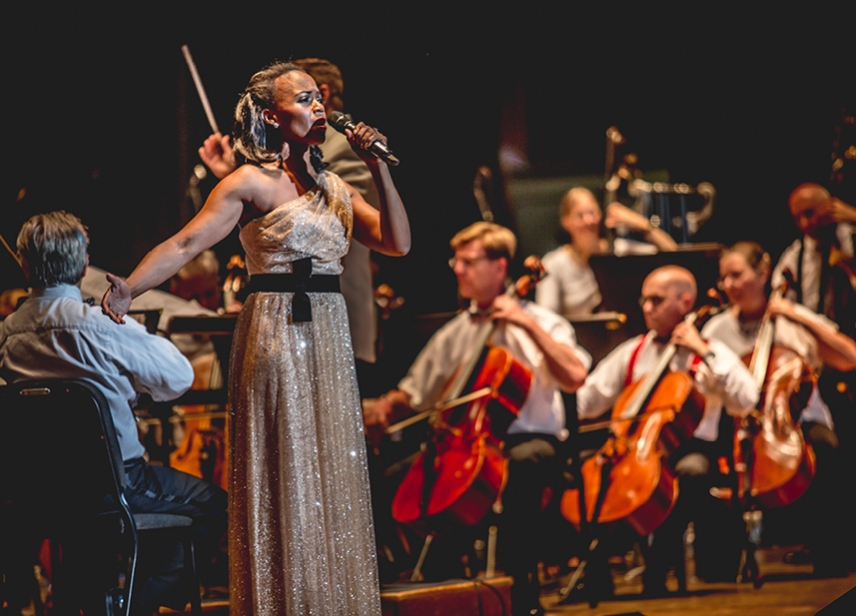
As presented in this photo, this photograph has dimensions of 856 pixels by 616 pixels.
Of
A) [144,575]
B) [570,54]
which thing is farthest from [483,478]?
[570,54]

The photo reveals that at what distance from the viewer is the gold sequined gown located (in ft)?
7.31

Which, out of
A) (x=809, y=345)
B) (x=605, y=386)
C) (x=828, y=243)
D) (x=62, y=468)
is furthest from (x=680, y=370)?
(x=62, y=468)

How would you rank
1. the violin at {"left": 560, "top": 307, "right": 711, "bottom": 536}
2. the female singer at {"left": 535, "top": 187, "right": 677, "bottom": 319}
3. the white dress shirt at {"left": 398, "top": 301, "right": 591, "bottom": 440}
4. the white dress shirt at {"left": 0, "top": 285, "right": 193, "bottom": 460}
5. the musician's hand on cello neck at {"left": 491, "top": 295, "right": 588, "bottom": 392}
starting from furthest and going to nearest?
the female singer at {"left": 535, "top": 187, "right": 677, "bottom": 319} → the white dress shirt at {"left": 398, "top": 301, "right": 591, "bottom": 440} → the musician's hand on cello neck at {"left": 491, "top": 295, "right": 588, "bottom": 392} → the violin at {"left": 560, "top": 307, "right": 711, "bottom": 536} → the white dress shirt at {"left": 0, "top": 285, "right": 193, "bottom": 460}

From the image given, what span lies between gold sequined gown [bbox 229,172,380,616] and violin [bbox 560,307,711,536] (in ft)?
4.30

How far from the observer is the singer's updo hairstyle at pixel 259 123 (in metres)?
2.32

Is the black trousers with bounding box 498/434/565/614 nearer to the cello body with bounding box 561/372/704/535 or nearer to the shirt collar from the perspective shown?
the cello body with bounding box 561/372/704/535

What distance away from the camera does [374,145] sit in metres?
2.17

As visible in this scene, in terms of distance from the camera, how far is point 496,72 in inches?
219

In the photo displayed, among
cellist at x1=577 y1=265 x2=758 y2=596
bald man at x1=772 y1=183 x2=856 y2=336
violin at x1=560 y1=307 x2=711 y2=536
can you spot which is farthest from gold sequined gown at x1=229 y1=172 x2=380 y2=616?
bald man at x1=772 y1=183 x2=856 y2=336

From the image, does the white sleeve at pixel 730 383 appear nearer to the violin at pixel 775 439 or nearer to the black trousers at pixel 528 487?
the violin at pixel 775 439

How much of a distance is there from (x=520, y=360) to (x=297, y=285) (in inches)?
71.8

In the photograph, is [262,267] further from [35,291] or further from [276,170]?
[35,291]

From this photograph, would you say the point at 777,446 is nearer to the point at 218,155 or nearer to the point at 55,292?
the point at 218,155

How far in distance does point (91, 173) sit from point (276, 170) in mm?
2764
